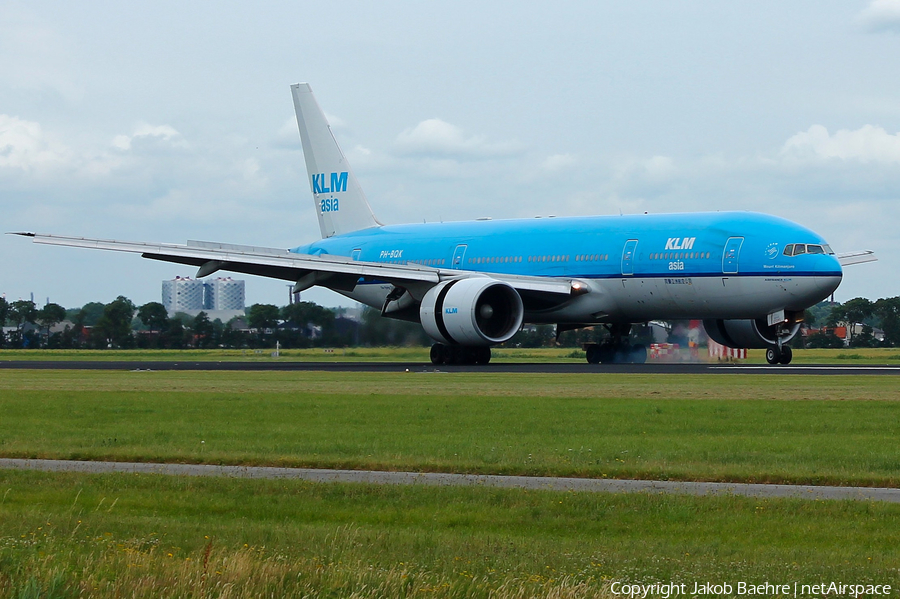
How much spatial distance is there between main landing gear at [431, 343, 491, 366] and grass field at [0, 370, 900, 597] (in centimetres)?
1622

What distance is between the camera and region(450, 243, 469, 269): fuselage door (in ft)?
156

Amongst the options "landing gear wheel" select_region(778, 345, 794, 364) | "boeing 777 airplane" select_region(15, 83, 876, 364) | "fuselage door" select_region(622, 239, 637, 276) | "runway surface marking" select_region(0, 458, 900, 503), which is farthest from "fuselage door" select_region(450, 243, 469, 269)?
"runway surface marking" select_region(0, 458, 900, 503)

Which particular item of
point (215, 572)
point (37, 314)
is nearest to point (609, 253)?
point (215, 572)

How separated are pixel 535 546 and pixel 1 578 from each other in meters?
4.39

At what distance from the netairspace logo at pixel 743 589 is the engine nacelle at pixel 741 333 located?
34099 millimetres

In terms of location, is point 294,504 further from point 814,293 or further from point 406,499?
point 814,293

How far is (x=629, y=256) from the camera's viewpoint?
137ft

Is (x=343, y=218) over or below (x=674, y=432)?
over

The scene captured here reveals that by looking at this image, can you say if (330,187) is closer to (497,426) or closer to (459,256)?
(459,256)

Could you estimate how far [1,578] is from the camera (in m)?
9.18

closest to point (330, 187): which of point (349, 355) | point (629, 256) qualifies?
point (349, 355)

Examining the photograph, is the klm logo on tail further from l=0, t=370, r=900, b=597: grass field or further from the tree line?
l=0, t=370, r=900, b=597: grass field

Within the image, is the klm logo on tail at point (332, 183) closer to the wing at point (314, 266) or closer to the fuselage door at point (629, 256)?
the wing at point (314, 266)

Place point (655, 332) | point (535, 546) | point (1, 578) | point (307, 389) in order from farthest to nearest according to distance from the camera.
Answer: point (655, 332)
point (307, 389)
point (535, 546)
point (1, 578)
